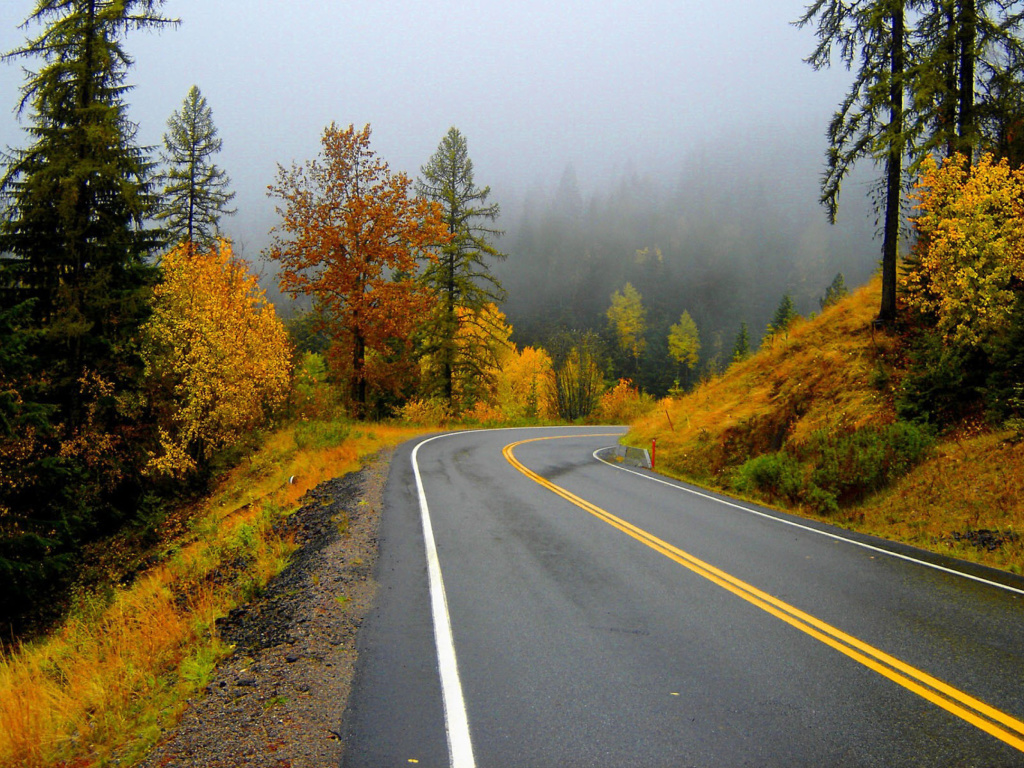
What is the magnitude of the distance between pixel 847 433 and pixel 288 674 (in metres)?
13.8

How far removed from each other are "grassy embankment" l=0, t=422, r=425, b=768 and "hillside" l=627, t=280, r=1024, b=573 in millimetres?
9986

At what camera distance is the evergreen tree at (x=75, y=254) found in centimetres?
1595

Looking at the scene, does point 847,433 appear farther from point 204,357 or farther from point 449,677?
point 204,357

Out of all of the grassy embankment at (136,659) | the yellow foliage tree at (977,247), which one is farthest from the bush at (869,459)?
the grassy embankment at (136,659)

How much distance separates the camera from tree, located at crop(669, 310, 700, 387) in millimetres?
90062

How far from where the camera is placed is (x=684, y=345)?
90000 mm

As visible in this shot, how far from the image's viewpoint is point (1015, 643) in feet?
16.9

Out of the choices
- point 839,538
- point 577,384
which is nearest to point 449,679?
point 839,538

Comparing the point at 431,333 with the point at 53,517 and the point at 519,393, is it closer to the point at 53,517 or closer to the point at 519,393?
the point at 53,517

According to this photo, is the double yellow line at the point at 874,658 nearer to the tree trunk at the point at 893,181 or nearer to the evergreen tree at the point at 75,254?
the tree trunk at the point at 893,181

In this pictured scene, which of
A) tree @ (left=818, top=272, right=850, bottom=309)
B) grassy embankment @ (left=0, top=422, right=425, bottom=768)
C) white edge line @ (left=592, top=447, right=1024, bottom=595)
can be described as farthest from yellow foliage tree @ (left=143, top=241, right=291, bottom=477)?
tree @ (left=818, top=272, right=850, bottom=309)

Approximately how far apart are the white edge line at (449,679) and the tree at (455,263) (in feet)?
86.0

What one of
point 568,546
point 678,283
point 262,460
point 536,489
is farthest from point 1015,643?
point 678,283

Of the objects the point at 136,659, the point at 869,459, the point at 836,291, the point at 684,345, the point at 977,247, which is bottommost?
the point at 136,659
